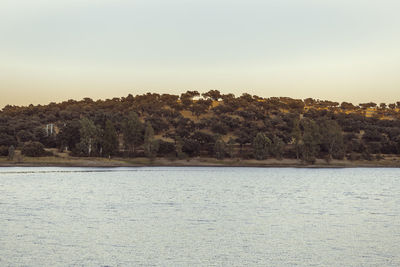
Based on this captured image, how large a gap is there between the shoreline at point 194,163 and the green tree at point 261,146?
2400 mm

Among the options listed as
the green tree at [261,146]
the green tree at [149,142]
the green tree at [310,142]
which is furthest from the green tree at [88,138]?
the green tree at [310,142]

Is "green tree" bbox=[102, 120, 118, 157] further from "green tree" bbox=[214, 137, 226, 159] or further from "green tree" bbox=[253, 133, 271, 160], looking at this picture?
"green tree" bbox=[253, 133, 271, 160]

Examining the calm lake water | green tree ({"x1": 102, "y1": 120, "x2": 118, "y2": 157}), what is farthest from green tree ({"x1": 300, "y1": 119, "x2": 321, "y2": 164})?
the calm lake water

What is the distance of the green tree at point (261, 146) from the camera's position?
162500 mm

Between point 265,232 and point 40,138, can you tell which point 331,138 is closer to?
point 40,138

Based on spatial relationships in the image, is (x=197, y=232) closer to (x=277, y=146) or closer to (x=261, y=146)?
(x=277, y=146)

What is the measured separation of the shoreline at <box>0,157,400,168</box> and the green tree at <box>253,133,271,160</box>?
240 cm

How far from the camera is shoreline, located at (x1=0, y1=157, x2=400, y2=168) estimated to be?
15238cm

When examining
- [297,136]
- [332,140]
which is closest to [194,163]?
[297,136]

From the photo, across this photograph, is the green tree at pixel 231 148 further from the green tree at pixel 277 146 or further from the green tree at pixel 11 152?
the green tree at pixel 11 152

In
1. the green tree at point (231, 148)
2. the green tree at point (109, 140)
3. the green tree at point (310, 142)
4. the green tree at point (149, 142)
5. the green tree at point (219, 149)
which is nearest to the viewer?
the green tree at point (109, 140)

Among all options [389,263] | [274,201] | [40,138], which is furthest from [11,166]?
[389,263]

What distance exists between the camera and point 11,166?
14700 cm

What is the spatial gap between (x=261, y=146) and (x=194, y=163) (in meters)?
22.0
